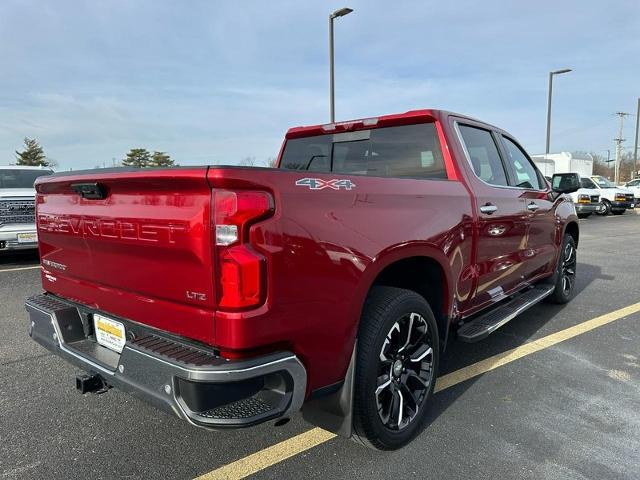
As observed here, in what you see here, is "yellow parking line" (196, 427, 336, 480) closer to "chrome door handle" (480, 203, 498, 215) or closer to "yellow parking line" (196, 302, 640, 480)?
"yellow parking line" (196, 302, 640, 480)

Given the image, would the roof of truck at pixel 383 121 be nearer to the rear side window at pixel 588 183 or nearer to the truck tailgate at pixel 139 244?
the truck tailgate at pixel 139 244

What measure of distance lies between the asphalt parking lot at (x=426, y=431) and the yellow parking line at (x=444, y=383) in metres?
0.01

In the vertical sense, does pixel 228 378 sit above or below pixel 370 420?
above

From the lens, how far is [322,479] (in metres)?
2.36

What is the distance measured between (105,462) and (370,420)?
1379 mm

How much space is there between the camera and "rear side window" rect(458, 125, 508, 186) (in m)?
3.58

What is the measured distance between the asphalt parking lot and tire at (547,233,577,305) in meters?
1.22

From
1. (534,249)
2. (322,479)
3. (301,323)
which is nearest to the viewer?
(301,323)

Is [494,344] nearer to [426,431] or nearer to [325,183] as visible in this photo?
[426,431]

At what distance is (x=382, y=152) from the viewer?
362 centimetres

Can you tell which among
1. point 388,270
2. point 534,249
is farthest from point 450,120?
point 534,249

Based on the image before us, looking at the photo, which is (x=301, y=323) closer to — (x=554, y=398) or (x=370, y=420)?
(x=370, y=420)

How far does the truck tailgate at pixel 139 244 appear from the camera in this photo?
1.94m

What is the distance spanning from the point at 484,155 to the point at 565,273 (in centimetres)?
259
